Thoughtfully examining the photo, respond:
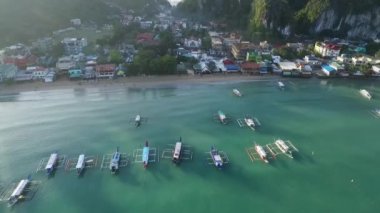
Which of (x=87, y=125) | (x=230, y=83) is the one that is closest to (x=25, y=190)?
(x=87, y=125)

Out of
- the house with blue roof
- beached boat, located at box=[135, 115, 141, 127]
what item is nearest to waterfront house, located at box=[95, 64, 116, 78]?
beached boat, located at box=[135, 115, 141, 127]

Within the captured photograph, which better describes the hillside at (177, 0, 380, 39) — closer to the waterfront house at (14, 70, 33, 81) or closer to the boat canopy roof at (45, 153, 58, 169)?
the waterfront house at (14, 70, 33, 81)

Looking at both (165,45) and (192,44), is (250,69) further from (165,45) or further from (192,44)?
(192,44)

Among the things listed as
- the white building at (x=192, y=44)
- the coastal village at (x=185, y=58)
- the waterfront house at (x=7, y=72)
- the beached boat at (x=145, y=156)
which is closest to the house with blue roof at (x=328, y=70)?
the coastal village at (x=185, y=58)

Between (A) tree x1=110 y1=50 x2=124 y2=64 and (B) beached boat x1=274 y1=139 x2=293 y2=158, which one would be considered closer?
(B) beached boat x1=274 y1=139 x2=293 y2=158

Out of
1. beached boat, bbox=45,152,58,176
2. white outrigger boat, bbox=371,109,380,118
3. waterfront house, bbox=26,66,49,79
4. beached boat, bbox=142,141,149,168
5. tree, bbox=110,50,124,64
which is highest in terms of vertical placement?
tree, bbox=110,50,124,64

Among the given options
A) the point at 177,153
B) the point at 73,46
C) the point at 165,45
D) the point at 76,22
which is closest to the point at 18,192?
the point at 177,153

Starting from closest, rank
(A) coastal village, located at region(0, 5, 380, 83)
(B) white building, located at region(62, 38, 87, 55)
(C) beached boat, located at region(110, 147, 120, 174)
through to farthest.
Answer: (C) beached boat, located at region(110, 147, 120, 174)
(A) coastal village, located at region(0, 5, 380, 83)
(B) white building, located at region(62, 38, 87, 55)
